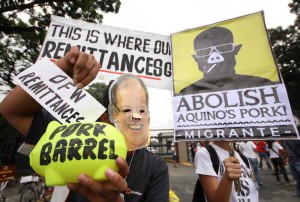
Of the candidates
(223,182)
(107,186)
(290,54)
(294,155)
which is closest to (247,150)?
(294,155)

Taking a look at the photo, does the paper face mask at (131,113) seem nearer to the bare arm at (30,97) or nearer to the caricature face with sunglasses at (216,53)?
the bare arm at (30,97)

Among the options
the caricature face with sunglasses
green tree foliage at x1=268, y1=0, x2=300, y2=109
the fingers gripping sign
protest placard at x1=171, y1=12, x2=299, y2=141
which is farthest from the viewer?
green tree foliage at x1=268, y1=0, x2=300, y2=109

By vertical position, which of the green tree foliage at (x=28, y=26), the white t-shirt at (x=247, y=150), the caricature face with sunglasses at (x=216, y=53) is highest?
the green tree foliage at (x=28, y=26)

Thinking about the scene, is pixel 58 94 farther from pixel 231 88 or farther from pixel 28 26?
pixel 28 26

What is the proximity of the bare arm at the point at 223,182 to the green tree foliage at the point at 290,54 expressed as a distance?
21.2 meters

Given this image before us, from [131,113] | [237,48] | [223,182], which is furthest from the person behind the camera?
[237,48]

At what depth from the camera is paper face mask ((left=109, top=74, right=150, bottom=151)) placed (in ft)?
4.78

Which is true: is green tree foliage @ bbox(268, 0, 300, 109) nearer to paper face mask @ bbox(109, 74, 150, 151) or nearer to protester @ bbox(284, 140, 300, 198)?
protester @ bbox(284, 140, 300, 198)

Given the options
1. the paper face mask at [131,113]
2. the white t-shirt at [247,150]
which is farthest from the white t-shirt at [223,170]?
the white t-shirt at [247,150]

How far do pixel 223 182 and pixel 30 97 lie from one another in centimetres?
139

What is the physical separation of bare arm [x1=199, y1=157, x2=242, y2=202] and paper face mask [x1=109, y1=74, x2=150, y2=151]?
0.64m

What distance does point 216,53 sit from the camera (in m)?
2.27

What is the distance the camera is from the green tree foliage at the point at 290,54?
2069cm

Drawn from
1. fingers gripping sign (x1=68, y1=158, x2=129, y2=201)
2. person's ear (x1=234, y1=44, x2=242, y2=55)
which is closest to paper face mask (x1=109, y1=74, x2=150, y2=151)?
fingers gripping sign (x1=68, y1=158, x2=129, y2=201)
